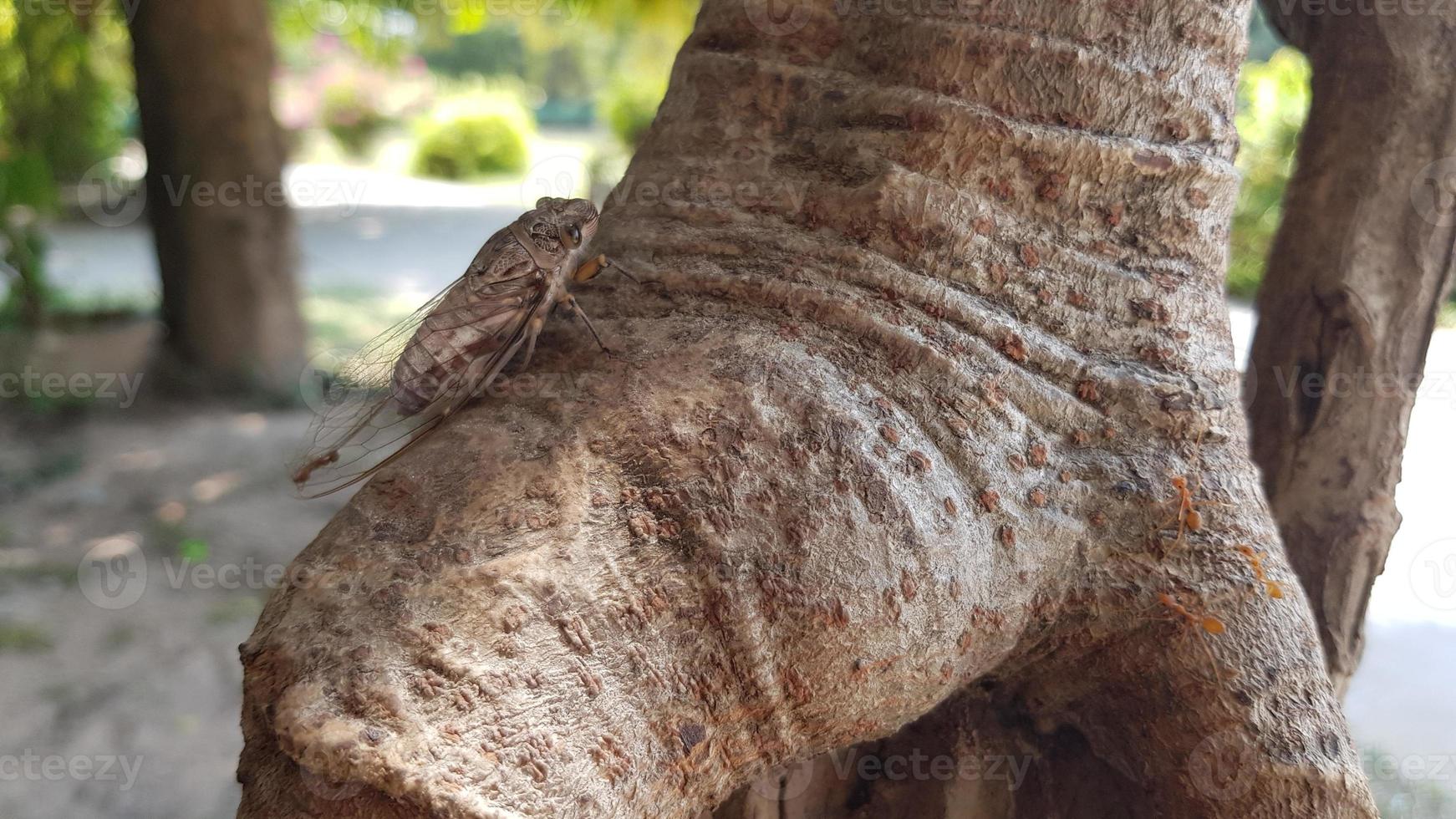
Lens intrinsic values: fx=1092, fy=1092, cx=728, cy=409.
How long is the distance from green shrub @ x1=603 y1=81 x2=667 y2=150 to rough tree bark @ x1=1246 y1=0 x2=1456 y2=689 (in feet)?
38.8

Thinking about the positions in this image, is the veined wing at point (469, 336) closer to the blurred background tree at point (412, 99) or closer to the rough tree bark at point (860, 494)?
the rough tree bark at point (860, 494)

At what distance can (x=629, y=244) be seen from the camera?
1581 millimetres

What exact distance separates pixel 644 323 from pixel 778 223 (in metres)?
0.25

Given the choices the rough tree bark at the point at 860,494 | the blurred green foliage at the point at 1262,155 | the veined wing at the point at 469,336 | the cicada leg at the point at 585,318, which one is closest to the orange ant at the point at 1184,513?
the rough tree bark at the point at 860,494

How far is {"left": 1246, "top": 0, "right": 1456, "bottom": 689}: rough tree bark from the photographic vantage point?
83.2 inches

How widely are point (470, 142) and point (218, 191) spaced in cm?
1013

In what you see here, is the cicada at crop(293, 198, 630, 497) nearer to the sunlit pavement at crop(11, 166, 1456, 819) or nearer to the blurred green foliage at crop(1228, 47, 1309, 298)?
the sunlit pavement at crop(11, 166, 1456, 819)

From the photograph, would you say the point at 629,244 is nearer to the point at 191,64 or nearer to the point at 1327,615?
the point at 1327,615

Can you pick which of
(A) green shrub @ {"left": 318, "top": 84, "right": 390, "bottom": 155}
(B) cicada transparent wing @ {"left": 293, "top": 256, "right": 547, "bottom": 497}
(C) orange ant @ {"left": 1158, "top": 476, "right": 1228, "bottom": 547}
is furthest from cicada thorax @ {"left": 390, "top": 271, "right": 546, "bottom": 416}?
(A) green shrub @ {"left": 318, "top": 84, "right": 390, "bottom": 155}

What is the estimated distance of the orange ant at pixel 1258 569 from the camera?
1472mm

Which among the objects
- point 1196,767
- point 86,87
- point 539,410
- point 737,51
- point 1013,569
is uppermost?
point 737,51

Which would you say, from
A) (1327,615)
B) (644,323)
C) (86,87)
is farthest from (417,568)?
(86,87)

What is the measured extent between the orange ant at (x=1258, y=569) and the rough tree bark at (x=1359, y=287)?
83cm

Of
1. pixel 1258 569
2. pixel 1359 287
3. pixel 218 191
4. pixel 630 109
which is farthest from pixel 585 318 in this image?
pixel 630 109
